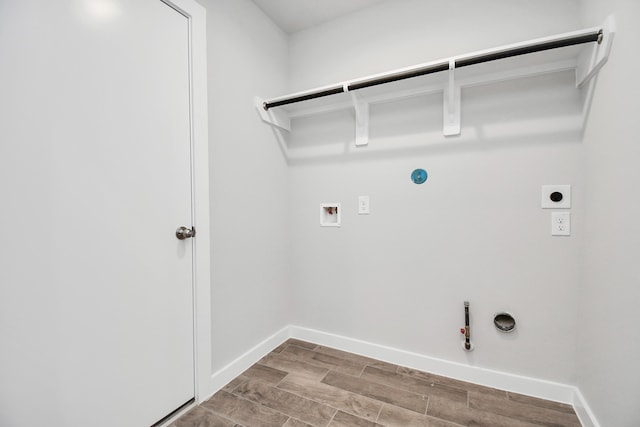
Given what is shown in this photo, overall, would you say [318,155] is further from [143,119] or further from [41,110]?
[41,110]

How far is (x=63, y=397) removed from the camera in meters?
1.01

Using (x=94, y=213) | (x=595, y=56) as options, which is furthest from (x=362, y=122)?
(x=94, y=213)

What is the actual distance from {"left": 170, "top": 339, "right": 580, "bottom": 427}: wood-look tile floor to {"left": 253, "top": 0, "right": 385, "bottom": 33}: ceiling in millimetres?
2505

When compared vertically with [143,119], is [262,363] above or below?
below

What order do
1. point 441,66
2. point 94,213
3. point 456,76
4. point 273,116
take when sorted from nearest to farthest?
1. point 94,213
2. point 441,66
3. point 456,76
4. point 273,116

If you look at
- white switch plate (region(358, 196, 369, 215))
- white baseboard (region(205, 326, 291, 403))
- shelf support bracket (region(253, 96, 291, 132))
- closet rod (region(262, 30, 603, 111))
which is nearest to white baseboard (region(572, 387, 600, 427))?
white switch plate (region(358, 196, 369, 215))

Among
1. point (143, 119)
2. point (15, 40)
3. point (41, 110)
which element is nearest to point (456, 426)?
point (143, 119)

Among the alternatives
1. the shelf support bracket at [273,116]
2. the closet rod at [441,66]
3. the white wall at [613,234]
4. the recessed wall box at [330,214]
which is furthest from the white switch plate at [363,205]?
the white wall at [613,234]

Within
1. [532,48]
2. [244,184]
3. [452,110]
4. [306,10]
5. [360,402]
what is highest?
[306,10]

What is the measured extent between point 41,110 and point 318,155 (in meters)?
1.54

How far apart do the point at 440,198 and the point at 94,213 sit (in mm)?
1805

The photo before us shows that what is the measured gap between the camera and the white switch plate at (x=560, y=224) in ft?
4.81

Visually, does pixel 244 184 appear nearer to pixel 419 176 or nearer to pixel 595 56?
pixel 419 176

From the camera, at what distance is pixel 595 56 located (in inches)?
48.4
